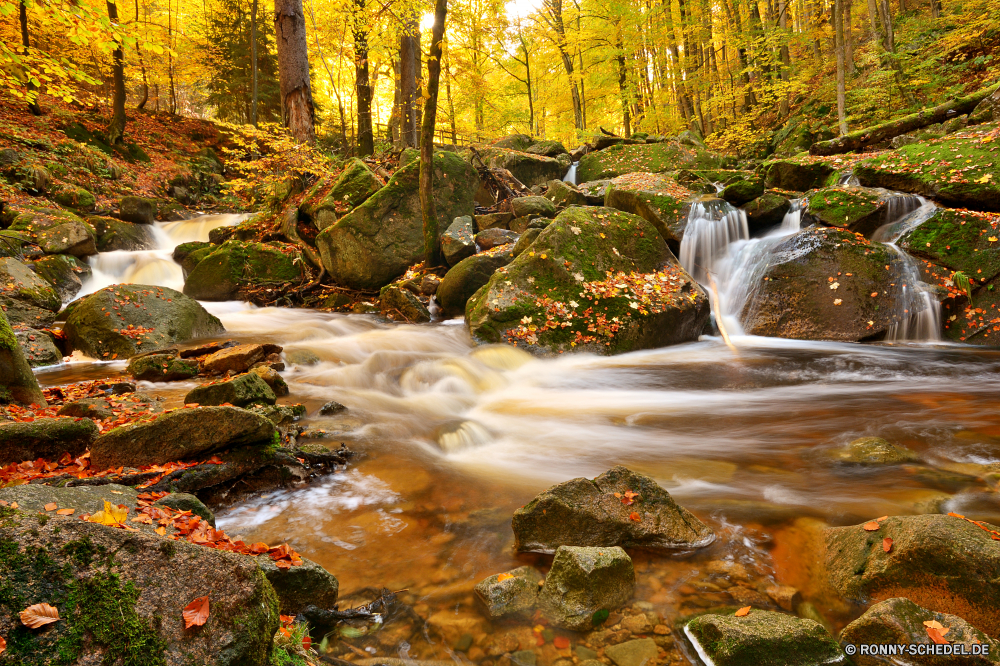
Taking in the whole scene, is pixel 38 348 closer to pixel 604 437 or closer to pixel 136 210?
pixel 604 437

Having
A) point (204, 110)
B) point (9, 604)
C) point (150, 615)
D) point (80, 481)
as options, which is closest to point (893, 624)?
point (150, 615)

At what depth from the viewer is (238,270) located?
12.1m

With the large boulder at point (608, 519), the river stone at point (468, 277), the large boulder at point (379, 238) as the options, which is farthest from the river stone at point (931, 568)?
the large boulder at point (379, 238)

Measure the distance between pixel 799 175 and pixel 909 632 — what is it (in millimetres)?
12442

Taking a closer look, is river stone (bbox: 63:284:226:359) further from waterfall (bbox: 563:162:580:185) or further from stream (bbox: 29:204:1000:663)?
waterfall (bbox: 563:162:580:185)

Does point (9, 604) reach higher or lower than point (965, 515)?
higher

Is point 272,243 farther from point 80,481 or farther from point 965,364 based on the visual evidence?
point 965,364

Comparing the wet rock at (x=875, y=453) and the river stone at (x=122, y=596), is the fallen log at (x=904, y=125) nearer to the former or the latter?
the wet rock at (x=875, y=453)

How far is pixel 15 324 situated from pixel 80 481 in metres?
6.72

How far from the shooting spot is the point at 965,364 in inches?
285

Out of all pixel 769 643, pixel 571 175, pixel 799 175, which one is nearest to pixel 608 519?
pixel 769 643

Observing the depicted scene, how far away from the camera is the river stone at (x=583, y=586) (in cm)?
265

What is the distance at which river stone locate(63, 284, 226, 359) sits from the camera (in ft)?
25.7

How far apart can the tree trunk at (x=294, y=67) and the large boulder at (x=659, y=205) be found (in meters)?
7.52
